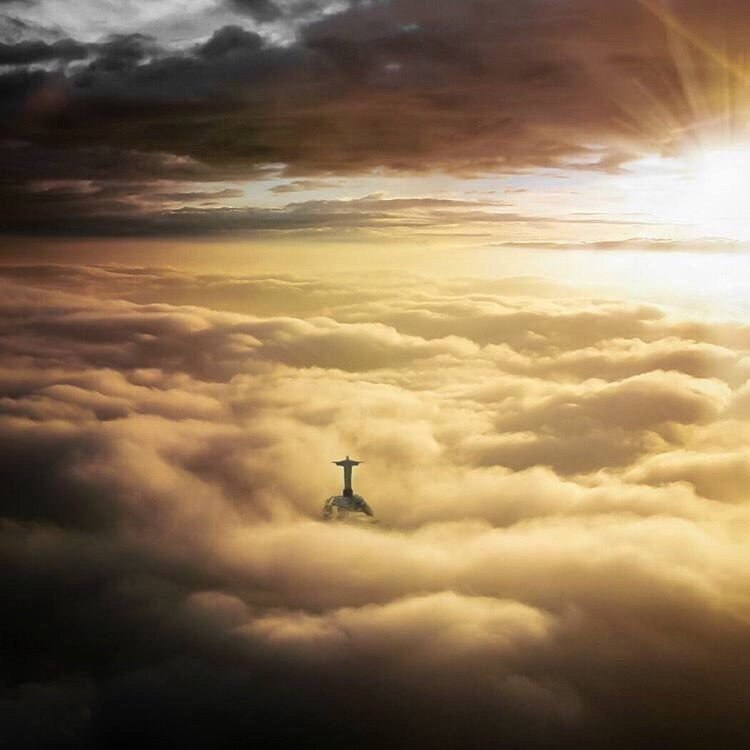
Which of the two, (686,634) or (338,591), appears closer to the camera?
(686,634)

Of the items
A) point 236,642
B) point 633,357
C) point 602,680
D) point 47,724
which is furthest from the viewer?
point 633,357

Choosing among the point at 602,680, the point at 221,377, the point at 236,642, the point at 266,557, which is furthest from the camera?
the point at 221,377

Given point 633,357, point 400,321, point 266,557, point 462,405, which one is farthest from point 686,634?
point 400,321

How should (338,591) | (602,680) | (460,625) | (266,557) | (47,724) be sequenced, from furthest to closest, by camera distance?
(266,557)
(338,591)
(460,625)
(602,680)
(47,724)

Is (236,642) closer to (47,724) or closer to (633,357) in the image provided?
(47,724)

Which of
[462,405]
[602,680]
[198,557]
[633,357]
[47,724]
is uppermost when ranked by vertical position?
[633,357]

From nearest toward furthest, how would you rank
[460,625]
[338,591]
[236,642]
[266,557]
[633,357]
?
[236,642] → [460,625] → [338,591] → [266,557] → [633,357]

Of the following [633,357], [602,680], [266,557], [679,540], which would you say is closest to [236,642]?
[266,557]

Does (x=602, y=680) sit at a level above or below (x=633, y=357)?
below

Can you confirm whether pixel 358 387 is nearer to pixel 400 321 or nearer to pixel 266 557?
pixel 400 321
